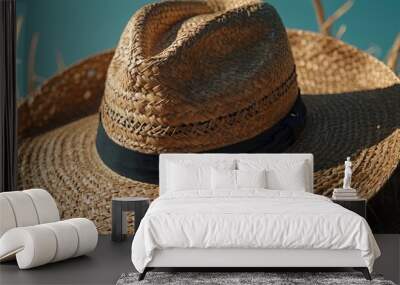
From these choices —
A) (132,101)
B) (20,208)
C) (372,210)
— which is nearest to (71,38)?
(132,101)

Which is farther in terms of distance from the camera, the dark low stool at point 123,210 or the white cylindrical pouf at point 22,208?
the dark low stool at point 123,210

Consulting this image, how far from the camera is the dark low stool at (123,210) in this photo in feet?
19.5

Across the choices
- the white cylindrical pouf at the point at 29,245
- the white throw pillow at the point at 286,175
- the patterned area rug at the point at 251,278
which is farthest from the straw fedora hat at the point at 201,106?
the patterned area rug at the point at 251,278

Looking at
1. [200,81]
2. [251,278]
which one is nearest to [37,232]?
[251,278]

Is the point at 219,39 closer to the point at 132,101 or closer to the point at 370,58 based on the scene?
the point at 132,101

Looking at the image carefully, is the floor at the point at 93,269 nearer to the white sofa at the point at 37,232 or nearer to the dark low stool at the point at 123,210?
the white sofa at the point at 37,232

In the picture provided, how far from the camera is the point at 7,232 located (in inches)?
191

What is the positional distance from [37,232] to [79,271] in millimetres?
403

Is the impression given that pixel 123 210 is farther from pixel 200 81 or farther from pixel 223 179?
pixel 200 81

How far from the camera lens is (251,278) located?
14.7 ft

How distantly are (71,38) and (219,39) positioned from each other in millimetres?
1548

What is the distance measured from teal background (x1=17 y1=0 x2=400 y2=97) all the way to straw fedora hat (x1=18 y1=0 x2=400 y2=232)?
131 millimetres

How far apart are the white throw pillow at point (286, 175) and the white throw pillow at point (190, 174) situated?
0.98 feet

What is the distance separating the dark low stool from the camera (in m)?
5.93
